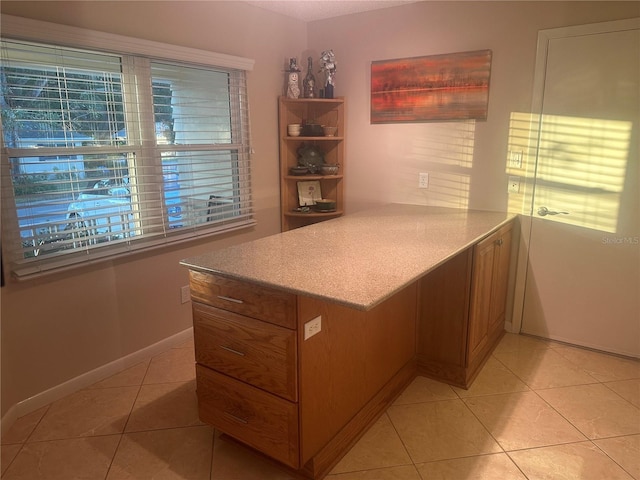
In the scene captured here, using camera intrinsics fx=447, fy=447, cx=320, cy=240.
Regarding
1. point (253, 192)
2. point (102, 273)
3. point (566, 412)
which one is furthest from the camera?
point (253, 192)

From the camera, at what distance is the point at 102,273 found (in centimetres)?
251

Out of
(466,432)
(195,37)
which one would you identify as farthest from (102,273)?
(466,432)

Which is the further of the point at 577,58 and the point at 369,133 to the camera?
the point at 369,133

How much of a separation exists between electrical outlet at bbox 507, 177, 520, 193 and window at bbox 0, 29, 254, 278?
186 centimetres

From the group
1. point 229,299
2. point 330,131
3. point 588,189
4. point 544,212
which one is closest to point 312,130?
point 330,131

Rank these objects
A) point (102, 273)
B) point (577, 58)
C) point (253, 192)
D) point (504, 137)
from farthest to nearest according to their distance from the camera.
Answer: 1. point (253, 192)
2. point (504, 137)
3. point (577, 58)
4. point (102, 273)

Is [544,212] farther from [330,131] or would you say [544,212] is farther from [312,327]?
[312,327]

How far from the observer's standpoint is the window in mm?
2117

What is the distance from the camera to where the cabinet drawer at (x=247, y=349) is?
1.67 meters

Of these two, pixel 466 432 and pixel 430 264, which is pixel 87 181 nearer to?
pixel 430 264

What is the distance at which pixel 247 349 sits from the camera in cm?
178

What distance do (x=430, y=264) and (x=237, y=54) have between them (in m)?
2.13

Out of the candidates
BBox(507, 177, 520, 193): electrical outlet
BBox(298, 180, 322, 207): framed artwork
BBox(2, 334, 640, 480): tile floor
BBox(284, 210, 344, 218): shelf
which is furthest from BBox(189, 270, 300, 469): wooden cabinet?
BBox(507, 177, 520, 193): electrical outlet

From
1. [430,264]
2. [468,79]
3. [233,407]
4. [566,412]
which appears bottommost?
[566,412]
